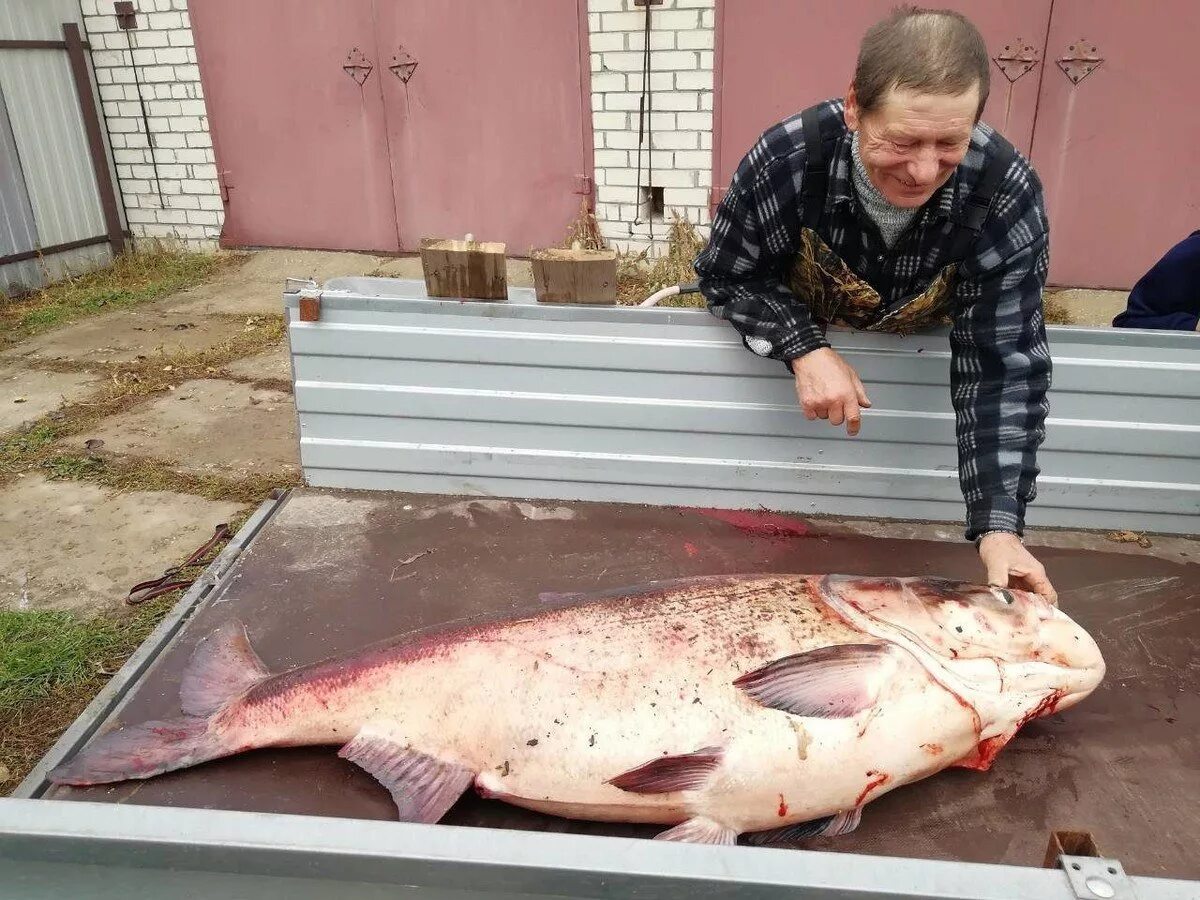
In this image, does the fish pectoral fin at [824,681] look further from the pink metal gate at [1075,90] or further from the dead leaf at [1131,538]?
the pink metal gate at [1075,90]

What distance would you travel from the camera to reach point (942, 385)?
2.52 meters

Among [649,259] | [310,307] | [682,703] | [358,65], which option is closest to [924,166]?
[682,703]

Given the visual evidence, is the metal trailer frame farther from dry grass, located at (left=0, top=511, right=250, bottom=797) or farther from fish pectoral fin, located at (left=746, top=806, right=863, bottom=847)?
dry grass, located at (left=0, top=511, right=250, bottom=797)

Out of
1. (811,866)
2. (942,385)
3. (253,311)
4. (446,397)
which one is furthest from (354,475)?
(253,311)

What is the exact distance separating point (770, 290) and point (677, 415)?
501mm

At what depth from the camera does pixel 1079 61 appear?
541 centimetres

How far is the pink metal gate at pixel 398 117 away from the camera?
6.52 m

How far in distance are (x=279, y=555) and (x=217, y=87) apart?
21.0ft

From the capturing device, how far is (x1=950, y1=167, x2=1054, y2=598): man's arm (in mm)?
2098

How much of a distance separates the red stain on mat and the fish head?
0.82 meters

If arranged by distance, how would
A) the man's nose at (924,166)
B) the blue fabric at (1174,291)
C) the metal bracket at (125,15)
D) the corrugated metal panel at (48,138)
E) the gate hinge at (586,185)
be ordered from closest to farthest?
the man's nose at (924,166) → the blue fabric at (1174,291) → the gate hinge at (586,185) → the corrugated metal panel at (48,138) → the metal bracket at (125,15)

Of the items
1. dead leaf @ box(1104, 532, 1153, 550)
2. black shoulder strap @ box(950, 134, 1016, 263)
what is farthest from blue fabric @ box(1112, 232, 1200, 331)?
black shoulder strap @ box(950, 134, 1016, 263)

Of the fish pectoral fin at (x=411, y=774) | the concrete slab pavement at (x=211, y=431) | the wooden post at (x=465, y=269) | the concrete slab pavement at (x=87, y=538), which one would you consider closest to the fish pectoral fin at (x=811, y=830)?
the fish pectoral fin at (x=411, y=774)

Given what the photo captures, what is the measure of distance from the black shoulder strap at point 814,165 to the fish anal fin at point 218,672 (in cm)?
178
